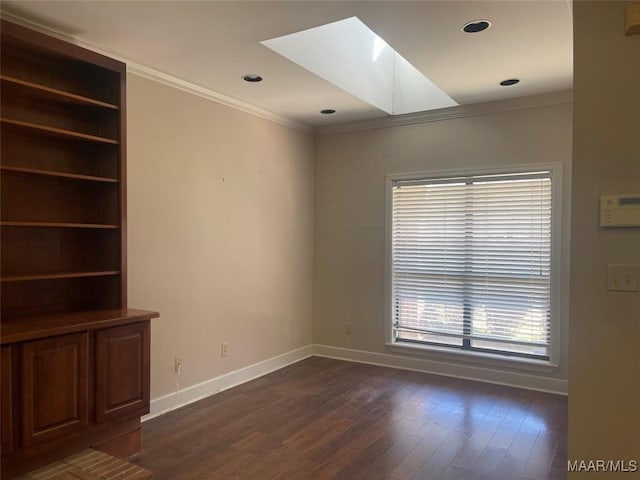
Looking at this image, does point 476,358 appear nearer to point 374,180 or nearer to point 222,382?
point 374,180

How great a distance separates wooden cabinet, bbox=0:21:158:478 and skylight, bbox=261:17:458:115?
1274mm

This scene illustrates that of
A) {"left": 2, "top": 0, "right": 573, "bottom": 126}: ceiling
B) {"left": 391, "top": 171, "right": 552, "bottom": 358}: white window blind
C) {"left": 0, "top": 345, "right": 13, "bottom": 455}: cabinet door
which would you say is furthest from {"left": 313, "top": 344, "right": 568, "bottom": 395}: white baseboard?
{"left": 0, "top": 345, "right": 13, "bottom": 455}: cabinet door

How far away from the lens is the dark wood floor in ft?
8.80

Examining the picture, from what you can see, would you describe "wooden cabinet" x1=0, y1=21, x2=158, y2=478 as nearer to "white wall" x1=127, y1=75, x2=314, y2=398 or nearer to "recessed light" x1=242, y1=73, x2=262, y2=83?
"white wall" x1=127, y1=75, x2=314, y2=398

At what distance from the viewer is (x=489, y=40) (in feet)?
9.43

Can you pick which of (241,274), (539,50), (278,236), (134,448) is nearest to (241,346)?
(241,274)

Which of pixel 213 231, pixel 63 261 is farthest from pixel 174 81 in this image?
pixel 63 261

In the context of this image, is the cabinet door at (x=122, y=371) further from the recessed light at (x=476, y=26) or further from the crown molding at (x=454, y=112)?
the crown molding at (x=454, y=112)

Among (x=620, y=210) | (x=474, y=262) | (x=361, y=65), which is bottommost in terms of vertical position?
(x=474, y=262)

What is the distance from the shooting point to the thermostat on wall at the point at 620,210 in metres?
1.85

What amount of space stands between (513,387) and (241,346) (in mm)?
2600

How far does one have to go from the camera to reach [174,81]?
358 cm

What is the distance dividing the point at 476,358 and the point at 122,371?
10.6ft

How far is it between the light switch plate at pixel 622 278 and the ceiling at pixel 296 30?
4.84 ft
